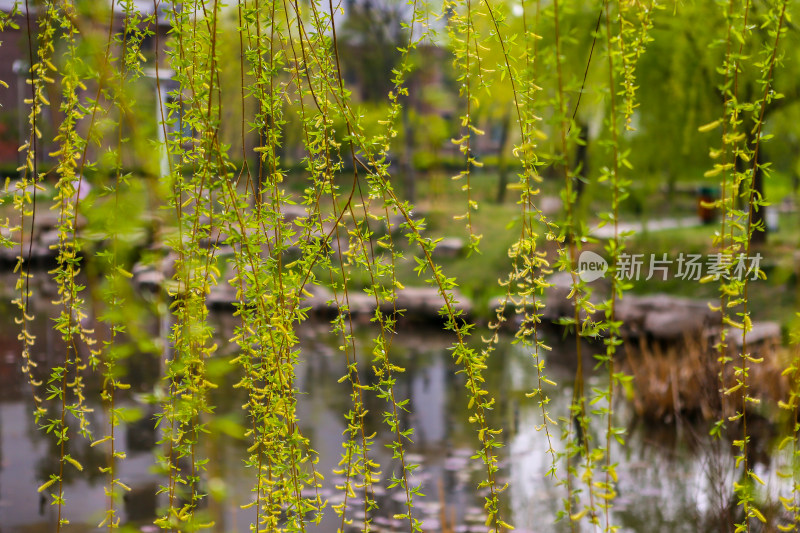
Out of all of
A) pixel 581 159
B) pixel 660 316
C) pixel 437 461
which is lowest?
pixel 437 461

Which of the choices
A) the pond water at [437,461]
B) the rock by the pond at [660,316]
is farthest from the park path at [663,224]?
the pond water at [437,461]

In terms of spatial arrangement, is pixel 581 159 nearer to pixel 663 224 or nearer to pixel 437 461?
pixel 437 461

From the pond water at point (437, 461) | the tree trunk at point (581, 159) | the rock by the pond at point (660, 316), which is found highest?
the tree trunk at point (581, 159)

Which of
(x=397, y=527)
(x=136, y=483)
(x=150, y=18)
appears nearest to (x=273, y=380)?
(x=150, y=18)

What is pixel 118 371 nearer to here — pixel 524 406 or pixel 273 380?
pixel 273 380

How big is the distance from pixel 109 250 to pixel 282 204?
29cm

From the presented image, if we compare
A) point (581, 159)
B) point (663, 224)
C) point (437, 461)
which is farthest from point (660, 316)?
point (663, 224)

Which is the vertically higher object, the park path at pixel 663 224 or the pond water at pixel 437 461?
the park path at pixel 663 224

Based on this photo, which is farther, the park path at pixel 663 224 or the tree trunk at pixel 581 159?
the park path at pixel 663 224

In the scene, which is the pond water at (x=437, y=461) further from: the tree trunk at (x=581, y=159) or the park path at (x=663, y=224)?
the park path at (x=663, y=224)

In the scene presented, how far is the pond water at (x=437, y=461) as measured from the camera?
9.34ft

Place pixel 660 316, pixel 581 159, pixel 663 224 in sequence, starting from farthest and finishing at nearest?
pixel 663 224 → pixel 660 316 → pixel 581 159

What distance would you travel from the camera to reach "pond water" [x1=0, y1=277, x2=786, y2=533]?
2846mm

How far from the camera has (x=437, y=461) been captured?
11.4ft
